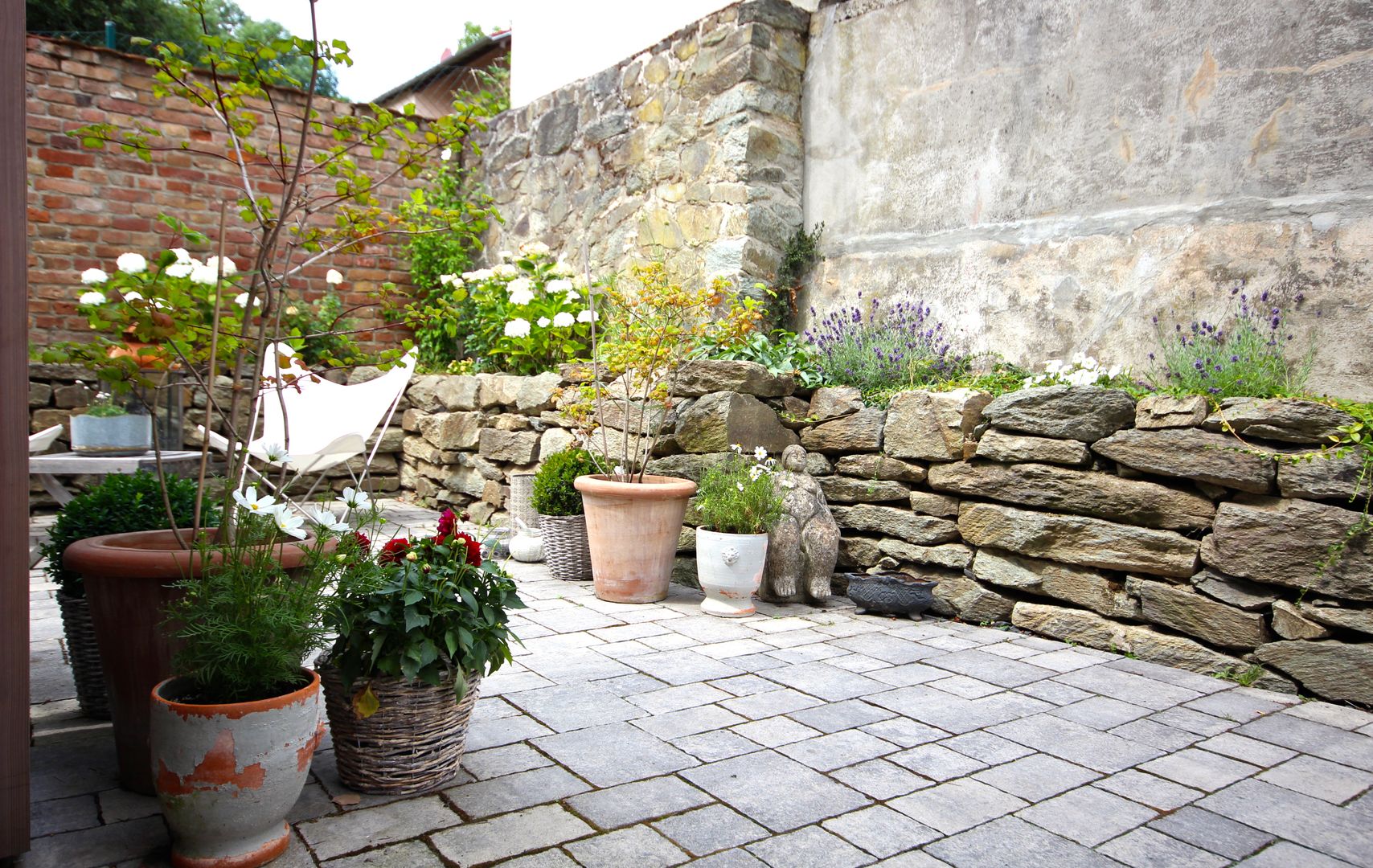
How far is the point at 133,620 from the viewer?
2.10 m

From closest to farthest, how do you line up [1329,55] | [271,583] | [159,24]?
[271,583]
[1329,55]
[159,24]

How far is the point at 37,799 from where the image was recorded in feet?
7.06

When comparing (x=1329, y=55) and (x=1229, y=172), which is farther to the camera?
(x=1229, y=172)

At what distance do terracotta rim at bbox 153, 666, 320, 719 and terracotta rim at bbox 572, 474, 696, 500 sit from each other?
2211 millimetres

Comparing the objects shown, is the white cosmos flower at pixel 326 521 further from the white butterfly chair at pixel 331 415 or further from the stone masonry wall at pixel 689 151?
the stone masonry wall at pixel 689 151

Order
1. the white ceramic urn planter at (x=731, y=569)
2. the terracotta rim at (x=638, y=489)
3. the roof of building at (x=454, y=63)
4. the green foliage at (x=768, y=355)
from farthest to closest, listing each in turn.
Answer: the roof of building at (x=454, y=63) → the green foliage at (x=768, y=355) → the terracotta rim at (x=638, y=489) → the white ceramic urn planter at (x=731, y=569)

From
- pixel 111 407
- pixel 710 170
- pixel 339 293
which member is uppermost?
pixel 710 170

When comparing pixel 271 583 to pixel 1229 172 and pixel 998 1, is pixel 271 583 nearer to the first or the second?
pixel 1229 172

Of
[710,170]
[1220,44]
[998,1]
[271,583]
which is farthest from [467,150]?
[271,583]

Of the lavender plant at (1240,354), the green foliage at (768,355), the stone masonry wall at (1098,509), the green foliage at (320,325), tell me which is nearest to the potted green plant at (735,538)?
the stone masonry wall at (1098,509)

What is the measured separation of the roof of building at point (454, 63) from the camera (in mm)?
10023

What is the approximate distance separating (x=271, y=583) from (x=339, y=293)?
5652mm

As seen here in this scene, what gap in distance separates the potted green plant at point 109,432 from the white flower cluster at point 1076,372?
3.99 m

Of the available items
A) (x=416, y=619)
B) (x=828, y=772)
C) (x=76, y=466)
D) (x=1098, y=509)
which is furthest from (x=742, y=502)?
(x=76, y=466)
